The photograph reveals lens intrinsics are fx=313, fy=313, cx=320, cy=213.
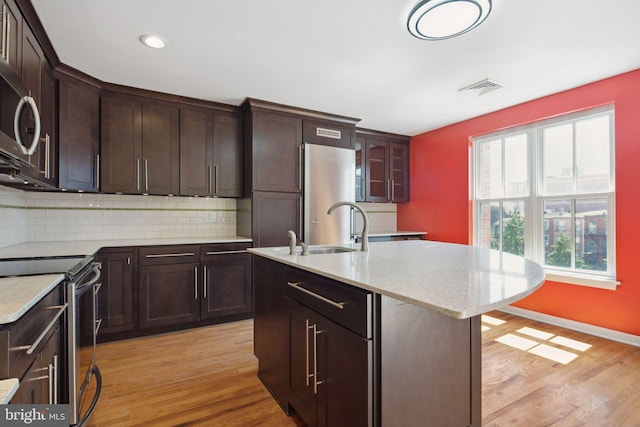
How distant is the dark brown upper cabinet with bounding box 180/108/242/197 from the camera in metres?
3.36

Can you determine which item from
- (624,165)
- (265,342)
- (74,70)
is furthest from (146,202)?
(624,165)

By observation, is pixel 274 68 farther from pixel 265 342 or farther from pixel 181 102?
pixel 265 342

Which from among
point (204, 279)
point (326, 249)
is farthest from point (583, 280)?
point (204, 279)

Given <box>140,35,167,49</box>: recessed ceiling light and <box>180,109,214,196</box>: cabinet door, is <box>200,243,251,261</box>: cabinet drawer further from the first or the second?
<box>140,35,167,49</box>: recessed ceiling light

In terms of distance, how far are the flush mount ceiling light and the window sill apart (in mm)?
2598

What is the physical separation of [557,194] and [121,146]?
447 centimetres

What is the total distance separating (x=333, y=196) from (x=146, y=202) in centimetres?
212

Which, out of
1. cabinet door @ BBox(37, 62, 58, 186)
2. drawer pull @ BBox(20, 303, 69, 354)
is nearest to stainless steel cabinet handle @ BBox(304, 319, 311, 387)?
drawer pull @ BBox(20, 303, 69, 354)

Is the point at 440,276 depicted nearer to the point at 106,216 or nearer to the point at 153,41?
the point at 153,41

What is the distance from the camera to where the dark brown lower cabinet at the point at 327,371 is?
3.67ft

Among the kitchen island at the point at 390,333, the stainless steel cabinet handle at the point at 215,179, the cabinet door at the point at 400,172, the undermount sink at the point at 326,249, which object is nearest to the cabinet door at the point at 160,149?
the stainless steel cabinet handle at the point at 215,179

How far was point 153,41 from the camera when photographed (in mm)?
2270

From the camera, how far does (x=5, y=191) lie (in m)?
2.49

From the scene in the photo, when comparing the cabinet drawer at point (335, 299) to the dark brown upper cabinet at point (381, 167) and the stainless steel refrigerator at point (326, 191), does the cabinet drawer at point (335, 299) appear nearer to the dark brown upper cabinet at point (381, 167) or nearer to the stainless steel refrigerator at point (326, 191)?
the stainless steel refrigerator at point (326, 191)
